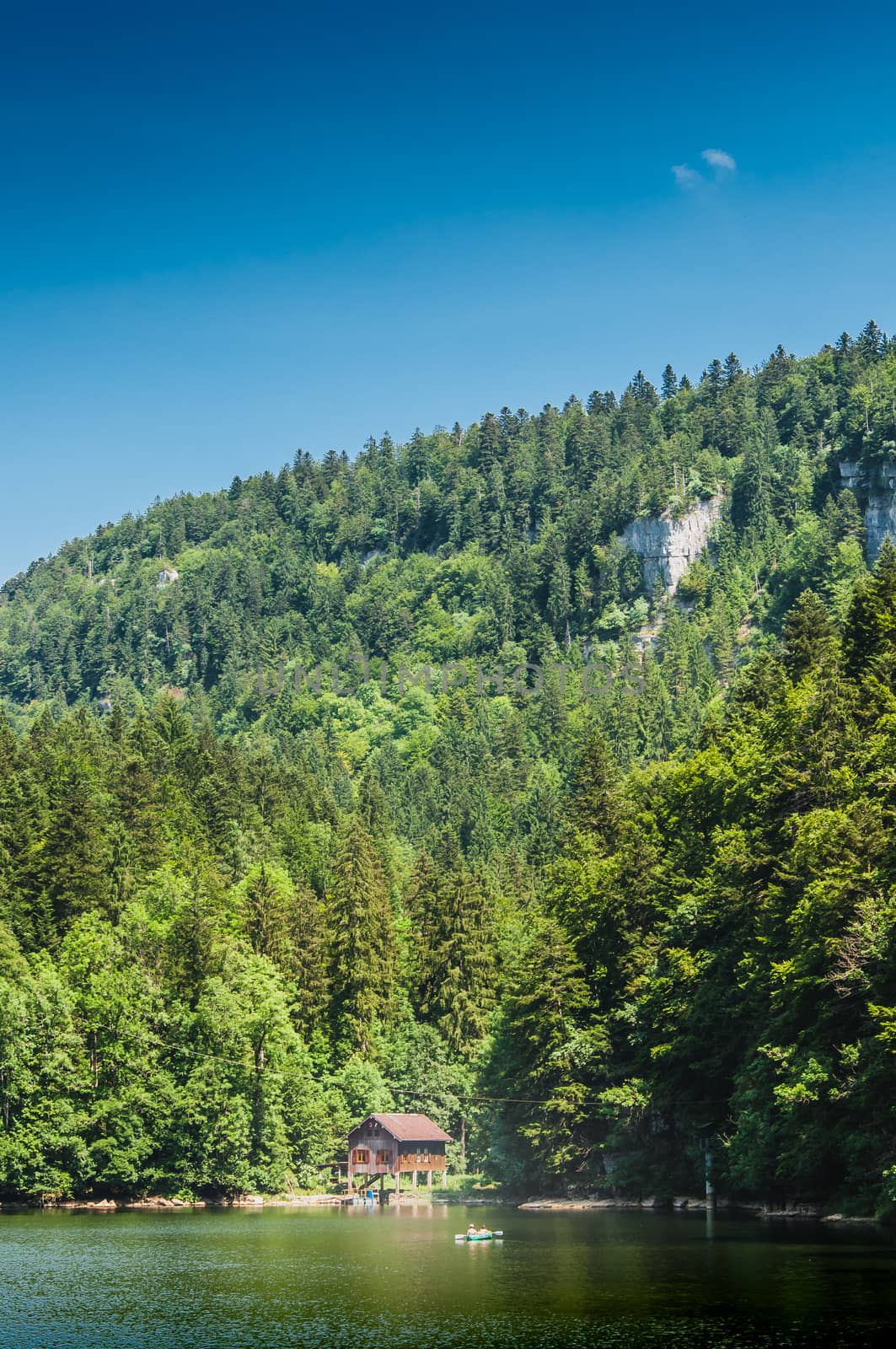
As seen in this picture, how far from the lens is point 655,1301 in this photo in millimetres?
42344

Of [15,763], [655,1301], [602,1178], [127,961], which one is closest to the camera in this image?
[655,1301]

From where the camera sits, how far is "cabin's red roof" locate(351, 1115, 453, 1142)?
9075 centimetres

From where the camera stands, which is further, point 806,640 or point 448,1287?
point 806,640

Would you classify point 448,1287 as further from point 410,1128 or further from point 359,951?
point 359,951

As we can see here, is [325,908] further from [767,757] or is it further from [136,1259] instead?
[136,1259]

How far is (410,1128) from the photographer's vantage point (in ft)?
304

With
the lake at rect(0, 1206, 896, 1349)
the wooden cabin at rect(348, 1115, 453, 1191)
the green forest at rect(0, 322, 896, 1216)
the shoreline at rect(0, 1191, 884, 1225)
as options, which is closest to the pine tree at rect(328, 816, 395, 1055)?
the green forest at rect(0, 322, 896, 1216)

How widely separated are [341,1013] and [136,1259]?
43.2 meters

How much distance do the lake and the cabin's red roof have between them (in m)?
23.0

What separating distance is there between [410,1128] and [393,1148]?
2187 millimetres

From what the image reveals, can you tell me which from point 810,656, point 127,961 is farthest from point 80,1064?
point 810,656

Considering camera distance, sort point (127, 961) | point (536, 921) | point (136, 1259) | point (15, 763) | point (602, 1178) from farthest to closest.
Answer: point (15, 763) < point (536, 921) < point (127, 961) < point (602, 1178) < point (136, 1259)

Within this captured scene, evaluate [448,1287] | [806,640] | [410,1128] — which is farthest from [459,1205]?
[448,1287]

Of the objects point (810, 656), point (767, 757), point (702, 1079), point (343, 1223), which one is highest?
point (810, 656)
